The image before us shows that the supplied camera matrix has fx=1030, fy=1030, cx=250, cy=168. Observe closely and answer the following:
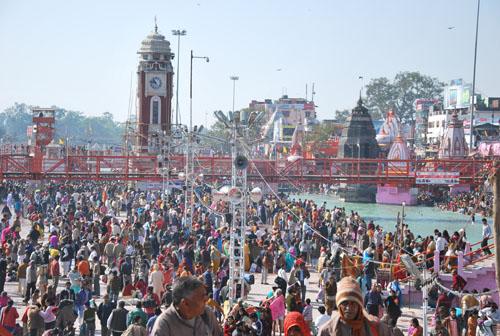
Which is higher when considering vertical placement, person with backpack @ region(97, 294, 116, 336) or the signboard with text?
the signboard with text

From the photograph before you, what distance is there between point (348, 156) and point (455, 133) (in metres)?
9.80

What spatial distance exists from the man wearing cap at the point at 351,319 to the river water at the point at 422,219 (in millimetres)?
41566

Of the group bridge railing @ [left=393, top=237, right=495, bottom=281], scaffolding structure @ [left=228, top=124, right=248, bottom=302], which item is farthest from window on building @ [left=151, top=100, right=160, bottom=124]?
scaffolding structure @ [left=228, top=124, right=248, bottom=302]

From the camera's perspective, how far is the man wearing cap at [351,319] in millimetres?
5512

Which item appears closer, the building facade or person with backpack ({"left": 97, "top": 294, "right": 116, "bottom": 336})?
person with backpack ({"left": 97, "top": 294, "right": 116, "bottom": 336})

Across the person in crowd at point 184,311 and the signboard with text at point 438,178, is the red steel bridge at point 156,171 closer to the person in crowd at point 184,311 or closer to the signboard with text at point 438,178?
the signboard with text at point 438,178

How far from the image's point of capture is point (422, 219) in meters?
60.5

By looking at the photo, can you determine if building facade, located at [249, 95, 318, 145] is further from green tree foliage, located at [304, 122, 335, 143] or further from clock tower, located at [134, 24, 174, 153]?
clock tower, located at [134, 24, 174, 153]

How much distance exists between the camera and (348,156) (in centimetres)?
7888

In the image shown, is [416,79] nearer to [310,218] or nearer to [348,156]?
[348,156]

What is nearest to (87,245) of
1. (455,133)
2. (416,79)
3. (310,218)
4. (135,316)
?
(135,316)

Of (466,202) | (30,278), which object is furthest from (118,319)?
(466,202)

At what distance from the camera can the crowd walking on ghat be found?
6168 millimetres

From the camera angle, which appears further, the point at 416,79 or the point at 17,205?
the point at 416,79
